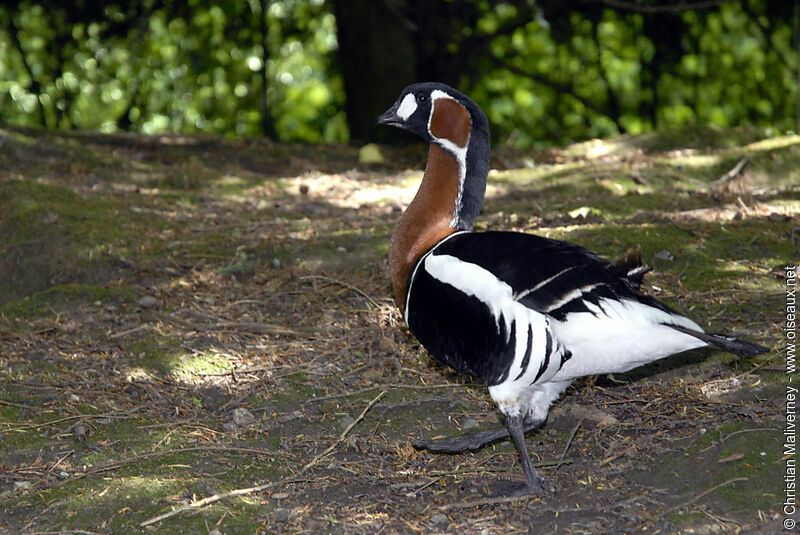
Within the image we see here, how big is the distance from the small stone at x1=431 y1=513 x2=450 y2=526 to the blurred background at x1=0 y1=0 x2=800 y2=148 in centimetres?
676

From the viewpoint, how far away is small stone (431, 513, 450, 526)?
9.71 feet

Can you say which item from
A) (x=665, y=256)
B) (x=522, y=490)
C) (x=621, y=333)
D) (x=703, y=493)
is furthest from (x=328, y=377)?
(x=665, y=256)

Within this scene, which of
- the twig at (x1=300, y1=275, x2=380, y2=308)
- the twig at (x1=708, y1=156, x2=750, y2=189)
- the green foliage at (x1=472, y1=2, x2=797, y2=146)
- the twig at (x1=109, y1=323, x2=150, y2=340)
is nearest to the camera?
the twig at (x1=109, y1=323, x2=150, y2=340)

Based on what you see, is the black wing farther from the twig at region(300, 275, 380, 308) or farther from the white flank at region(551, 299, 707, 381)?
the twig at region(300, 275, 380, 308)

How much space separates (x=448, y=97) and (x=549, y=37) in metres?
7.53

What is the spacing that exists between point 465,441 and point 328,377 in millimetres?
823

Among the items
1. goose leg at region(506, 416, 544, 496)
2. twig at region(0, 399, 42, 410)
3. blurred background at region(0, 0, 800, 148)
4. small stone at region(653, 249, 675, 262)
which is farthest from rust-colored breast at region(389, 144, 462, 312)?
blurred background at region(0, 0, 800, 148)

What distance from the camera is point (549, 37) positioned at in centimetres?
1067

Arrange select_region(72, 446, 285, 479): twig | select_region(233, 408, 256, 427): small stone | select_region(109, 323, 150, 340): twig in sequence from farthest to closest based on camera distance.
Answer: select_region(109, 323, 150, 340): twig → select_region(233, 408, 256, 427): small stone → select_region(72, 446, 285, 479): twig

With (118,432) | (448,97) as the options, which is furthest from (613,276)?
(118,432)

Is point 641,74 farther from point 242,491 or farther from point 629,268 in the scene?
point 242,491

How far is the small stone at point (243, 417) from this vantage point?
3631mm

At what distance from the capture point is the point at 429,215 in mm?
3639

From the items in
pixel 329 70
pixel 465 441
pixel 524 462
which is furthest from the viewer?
pixel 329 70
